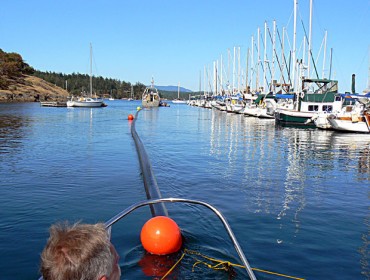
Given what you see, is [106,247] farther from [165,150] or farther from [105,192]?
[165,150]

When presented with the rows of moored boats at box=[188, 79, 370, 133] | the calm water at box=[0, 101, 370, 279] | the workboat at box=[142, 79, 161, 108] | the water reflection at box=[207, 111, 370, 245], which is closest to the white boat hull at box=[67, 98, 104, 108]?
the workboat at box=[142, 79, 161, 108]

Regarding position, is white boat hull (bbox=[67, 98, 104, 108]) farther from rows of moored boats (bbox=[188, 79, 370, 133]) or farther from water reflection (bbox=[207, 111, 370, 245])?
water reflection (bbox=[207, 111, 370, 245])

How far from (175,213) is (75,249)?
314 inches

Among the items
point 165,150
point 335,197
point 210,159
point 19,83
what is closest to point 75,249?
point 335,197

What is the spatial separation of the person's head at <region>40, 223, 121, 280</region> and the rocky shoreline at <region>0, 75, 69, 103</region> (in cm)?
12400

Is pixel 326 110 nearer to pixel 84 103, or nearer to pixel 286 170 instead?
pixel 286 170

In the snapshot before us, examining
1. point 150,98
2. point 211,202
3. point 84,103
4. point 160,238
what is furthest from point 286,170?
point 150,98

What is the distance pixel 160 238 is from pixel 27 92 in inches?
5765

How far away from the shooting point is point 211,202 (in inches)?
438

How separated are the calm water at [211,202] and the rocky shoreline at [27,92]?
Result: 362 ft

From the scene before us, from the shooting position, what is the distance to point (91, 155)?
20.1 meters

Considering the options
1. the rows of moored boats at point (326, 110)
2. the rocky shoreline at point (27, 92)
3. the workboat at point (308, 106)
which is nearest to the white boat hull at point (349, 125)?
the rows of moored boats at point (326, 110)

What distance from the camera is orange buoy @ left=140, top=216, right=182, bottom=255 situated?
729 centimetres

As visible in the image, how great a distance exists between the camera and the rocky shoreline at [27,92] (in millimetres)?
123938
